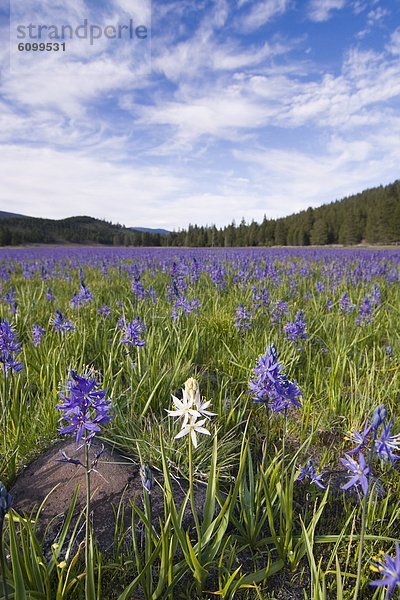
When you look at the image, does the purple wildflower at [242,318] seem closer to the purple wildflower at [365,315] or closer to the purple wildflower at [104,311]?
the purple wildflower at [365,315]

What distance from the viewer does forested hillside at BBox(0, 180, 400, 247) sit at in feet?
202

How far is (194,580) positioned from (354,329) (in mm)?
3525

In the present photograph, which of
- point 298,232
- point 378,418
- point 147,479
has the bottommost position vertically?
point 147,479

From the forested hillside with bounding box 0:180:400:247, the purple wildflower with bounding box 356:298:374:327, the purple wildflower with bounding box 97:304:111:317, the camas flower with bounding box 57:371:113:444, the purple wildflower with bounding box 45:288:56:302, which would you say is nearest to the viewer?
the camas flower with bounding box 57:371:113:444

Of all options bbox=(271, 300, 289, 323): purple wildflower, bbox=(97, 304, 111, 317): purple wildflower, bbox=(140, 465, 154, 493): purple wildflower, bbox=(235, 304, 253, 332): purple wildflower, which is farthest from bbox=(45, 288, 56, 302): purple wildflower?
bbox=(140, 465, 154, 493): purple wildflower

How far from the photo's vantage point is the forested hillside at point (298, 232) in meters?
61.5

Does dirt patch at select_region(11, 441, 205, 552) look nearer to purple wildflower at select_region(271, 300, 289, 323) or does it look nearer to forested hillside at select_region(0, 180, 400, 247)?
purple wildflower at select_region(271, 300, 289, 323)

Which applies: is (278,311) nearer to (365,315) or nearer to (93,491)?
(365,315)

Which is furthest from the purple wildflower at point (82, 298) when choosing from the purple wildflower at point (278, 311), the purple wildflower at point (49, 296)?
the purple wildflower at point (278, 311)

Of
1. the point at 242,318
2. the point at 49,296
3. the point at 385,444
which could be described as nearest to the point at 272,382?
the point at 385,444

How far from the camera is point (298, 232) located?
7225cm

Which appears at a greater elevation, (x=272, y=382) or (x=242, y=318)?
(x=272, y=382)


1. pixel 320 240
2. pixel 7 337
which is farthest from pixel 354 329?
pixel 320 240

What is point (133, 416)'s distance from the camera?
2564 millimetres
